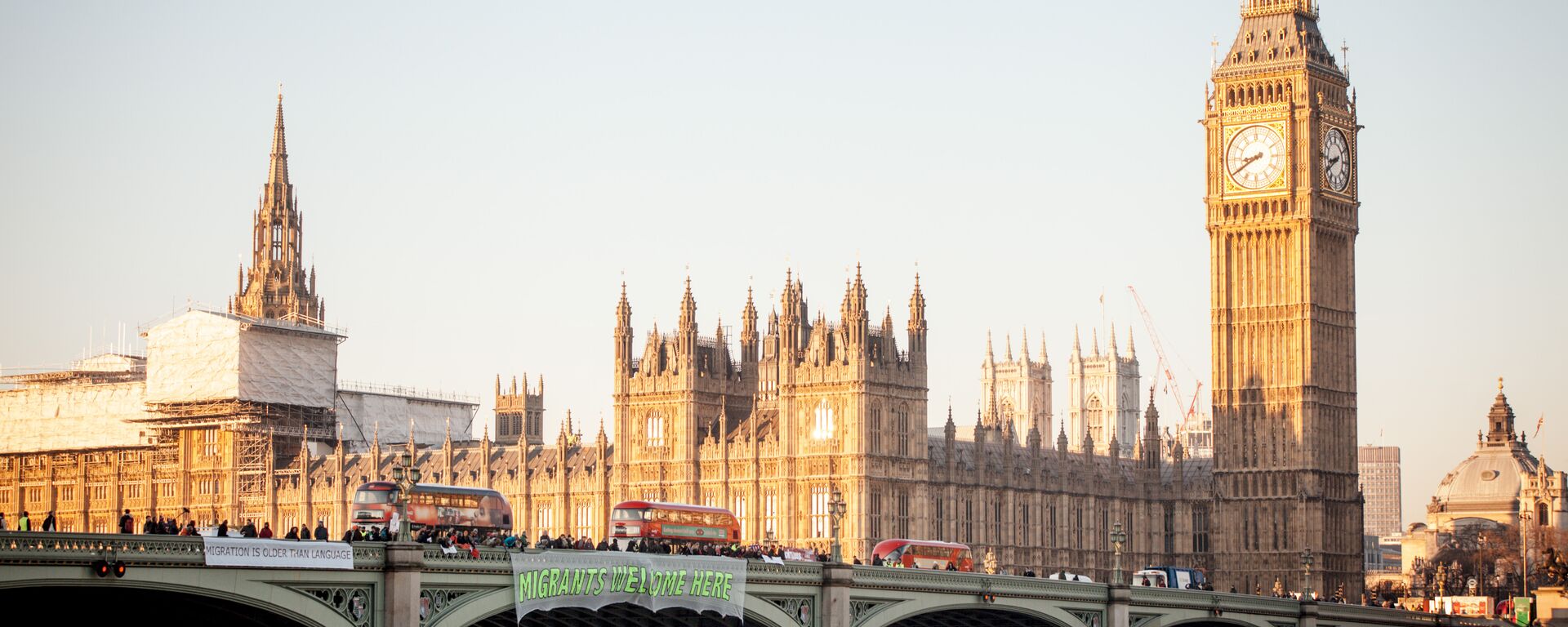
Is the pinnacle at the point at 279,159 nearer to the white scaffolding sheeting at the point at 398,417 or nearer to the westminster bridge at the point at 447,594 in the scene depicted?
the white scaffolding sheeting at the point at 398,417

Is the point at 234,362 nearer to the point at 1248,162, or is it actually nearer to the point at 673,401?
the point at 673,401

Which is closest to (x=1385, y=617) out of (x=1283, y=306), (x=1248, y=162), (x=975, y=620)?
(x=975, y=620)

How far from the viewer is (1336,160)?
147625 millimetres

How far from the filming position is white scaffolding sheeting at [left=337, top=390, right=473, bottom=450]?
593ft

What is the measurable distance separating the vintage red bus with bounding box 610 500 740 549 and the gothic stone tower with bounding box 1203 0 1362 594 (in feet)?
157

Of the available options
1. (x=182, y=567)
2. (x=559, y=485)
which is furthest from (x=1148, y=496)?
(x=182, y=567)

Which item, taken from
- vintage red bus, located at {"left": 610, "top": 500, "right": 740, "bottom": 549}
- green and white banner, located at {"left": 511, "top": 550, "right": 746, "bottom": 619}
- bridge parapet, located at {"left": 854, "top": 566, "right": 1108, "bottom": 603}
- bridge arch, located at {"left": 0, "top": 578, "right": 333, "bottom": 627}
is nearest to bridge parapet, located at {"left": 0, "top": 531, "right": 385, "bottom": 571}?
bridge arch, located at {"left": 0, "top": 578, "right": 333, "bottom": 627}

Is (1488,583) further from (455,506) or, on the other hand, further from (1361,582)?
(455,506)

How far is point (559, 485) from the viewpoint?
145250mm

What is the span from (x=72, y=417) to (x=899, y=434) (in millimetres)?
68083

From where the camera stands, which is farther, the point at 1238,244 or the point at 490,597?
the point at 1238,244

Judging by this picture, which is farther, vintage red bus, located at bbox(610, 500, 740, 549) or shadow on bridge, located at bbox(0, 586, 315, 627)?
vintage red bus, located at bbox(610, 500, 740, 549)

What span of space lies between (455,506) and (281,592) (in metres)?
42.3

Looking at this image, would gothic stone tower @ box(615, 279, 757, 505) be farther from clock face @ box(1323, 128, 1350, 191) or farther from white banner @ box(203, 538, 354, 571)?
white banner @ box(203, 538, 354, 571)
